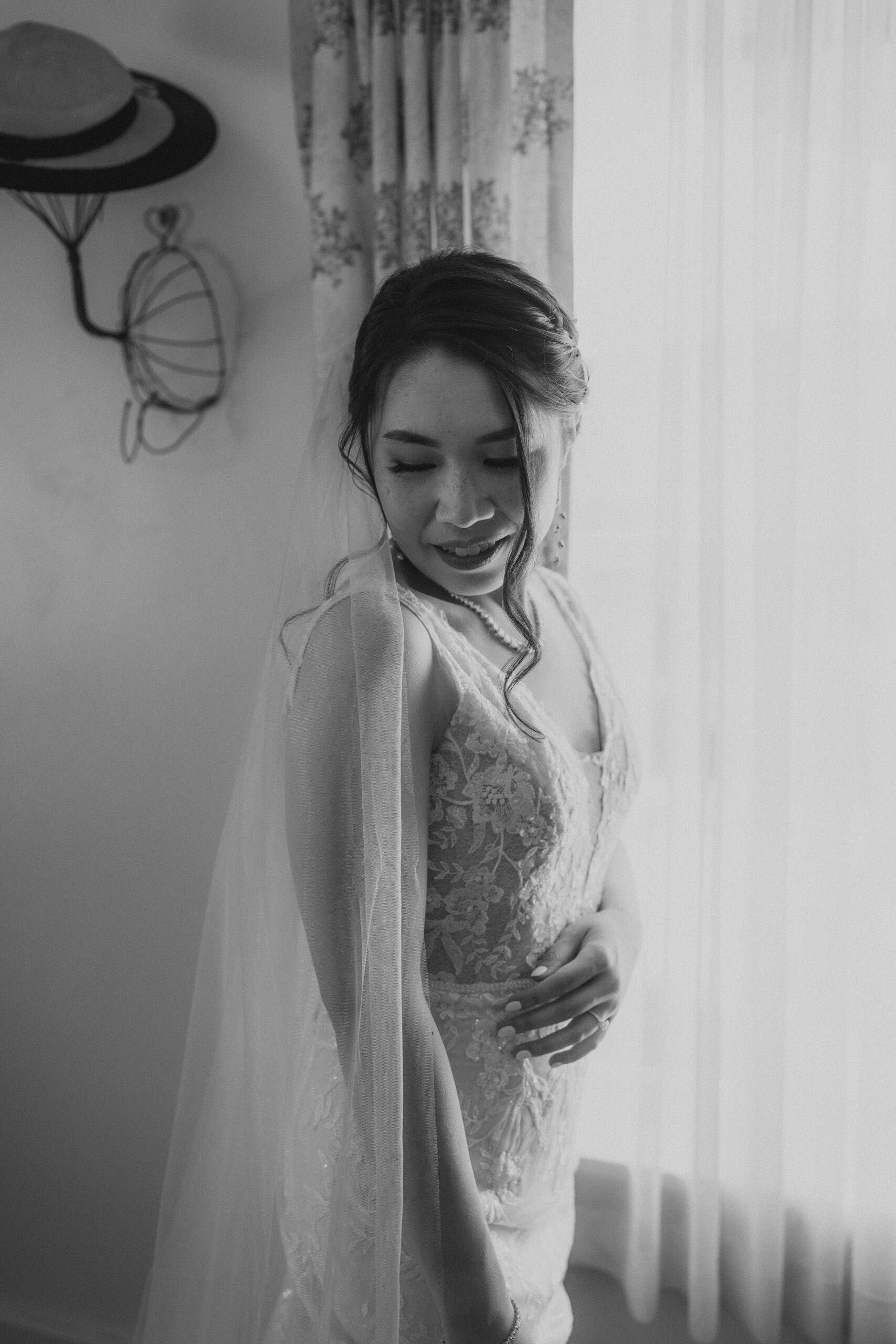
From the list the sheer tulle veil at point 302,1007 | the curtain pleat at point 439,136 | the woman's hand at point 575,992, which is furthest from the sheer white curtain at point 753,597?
the sheer tulle veil at point 302,1007

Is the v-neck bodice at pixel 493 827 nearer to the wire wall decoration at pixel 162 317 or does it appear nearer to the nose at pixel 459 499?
the nose at pixel 459 499

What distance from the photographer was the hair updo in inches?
35.1

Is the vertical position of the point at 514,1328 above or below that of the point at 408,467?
below

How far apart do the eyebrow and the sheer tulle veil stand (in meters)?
0.10

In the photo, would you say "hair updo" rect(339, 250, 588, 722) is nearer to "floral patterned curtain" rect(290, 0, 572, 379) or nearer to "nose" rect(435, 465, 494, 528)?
"nose" rect(435, 465, 494, 528)

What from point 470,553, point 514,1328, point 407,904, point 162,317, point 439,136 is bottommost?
point 514,1328

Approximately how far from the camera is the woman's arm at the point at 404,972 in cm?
85

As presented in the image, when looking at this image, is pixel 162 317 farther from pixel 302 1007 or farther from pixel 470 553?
pixel 302 1007

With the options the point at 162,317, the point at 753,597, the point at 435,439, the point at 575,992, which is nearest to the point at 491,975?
the point at 575,992

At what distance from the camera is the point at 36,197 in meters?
1.68

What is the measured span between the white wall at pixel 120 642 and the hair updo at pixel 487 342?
685mm

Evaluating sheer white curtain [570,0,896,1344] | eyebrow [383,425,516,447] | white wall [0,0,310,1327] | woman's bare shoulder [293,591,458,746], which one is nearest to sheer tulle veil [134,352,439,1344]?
woman's bare shoulder [293,591,458,746]

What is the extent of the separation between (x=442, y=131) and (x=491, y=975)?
1.11 metres

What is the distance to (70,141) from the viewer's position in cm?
143
